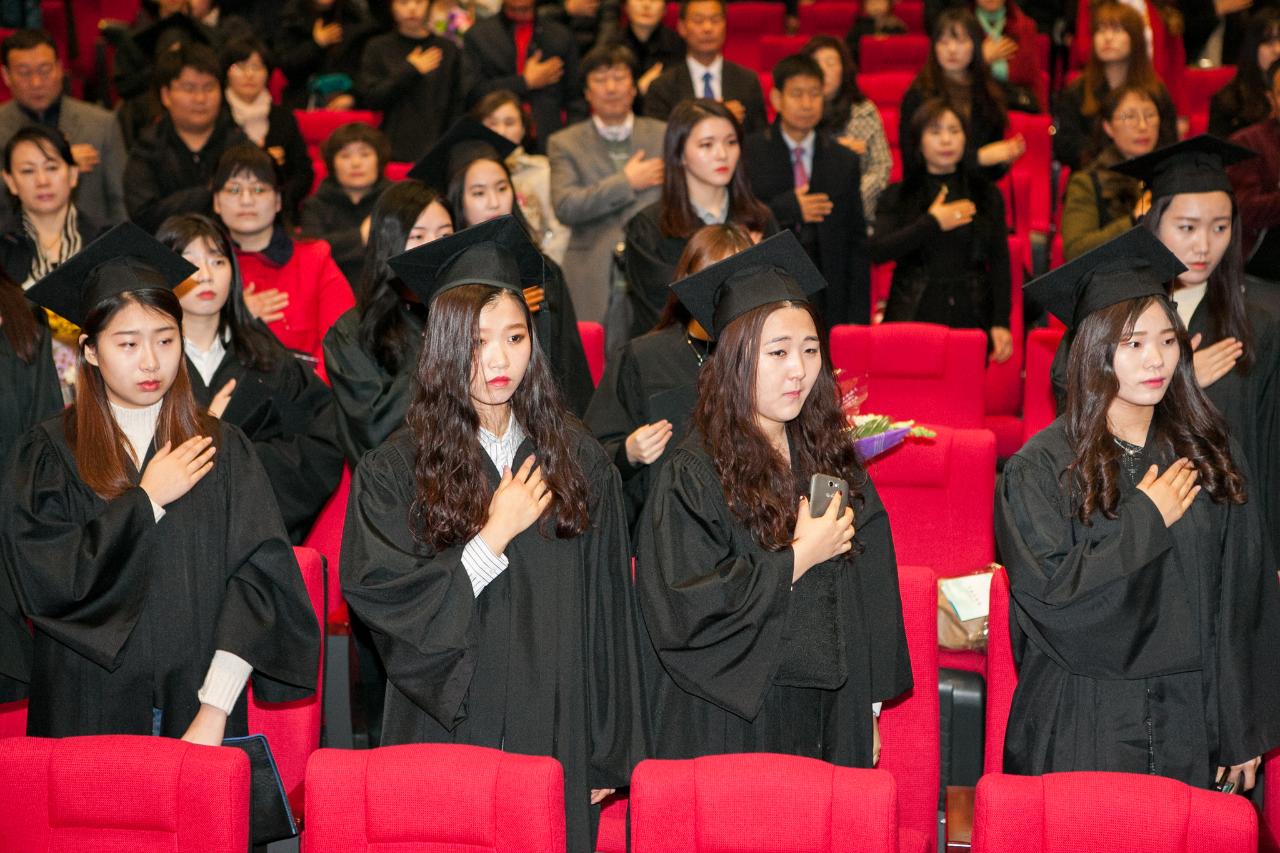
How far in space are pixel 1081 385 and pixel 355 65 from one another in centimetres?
732

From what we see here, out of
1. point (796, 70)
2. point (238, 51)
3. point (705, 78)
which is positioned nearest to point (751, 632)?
point (796, 70)

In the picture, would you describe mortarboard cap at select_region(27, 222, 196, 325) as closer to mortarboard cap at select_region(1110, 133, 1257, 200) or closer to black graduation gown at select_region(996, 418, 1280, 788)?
black graduation gown at select_region(996, 418, 1280, 788)

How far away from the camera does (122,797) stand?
2898mm

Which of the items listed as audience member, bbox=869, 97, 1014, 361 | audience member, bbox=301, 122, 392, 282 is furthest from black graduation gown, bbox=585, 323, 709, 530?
audience member, bbox=301, 122, 392, 282

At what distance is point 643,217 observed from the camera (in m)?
5.83

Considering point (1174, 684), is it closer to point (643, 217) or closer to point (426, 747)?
point (426, 747)

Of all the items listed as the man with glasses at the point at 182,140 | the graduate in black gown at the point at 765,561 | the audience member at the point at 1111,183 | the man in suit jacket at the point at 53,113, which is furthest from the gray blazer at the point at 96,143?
the graduate in black gown at the point at 765,561

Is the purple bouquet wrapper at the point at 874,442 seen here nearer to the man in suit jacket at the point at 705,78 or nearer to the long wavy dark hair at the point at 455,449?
the long wavy dark hair at the point at 455,449

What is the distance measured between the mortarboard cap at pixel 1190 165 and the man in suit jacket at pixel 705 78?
3.66 metres

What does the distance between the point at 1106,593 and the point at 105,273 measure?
2584mm

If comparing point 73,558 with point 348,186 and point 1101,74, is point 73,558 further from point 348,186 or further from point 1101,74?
point 1101,74

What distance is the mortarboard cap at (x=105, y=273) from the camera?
370 cm

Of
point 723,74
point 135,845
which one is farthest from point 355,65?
point 135,845

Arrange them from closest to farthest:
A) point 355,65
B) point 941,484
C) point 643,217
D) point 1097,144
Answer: point 941,484
point 643,217
point 1097,144
point 355,65
